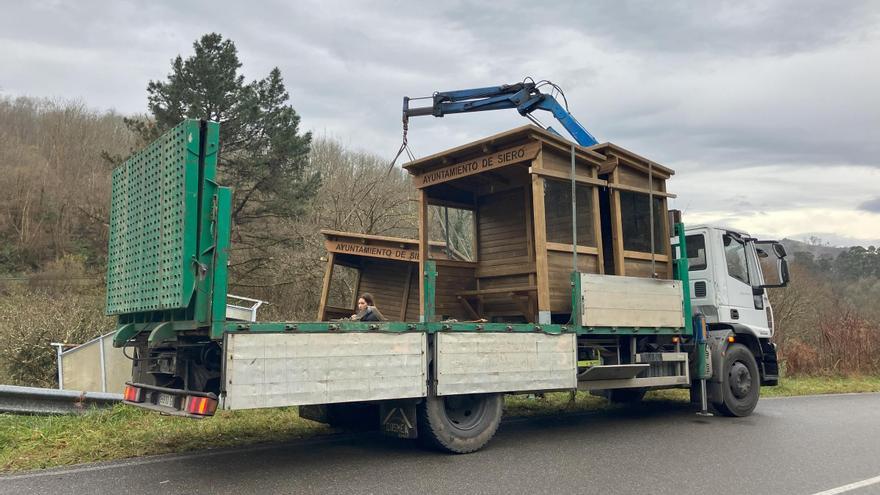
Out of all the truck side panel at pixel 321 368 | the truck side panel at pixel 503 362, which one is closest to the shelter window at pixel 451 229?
the truck side panel at pixel 503 362

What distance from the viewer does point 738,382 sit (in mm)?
9516

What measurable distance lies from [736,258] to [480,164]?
4722 millimetres

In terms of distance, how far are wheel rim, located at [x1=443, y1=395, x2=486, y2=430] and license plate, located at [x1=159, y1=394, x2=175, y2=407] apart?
2.57 meters

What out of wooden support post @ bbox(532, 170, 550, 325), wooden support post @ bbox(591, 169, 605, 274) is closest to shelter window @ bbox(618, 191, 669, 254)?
wooden support post @ bbox(591, 169, 605, 274)

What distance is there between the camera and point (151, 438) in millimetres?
6750

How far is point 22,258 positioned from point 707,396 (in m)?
29.1

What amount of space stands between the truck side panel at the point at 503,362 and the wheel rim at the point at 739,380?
12.0 feet

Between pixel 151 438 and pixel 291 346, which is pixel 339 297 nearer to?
pixel 151 438

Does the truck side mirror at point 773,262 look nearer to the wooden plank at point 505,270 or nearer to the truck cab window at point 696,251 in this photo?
the truck cab window at point 696,251

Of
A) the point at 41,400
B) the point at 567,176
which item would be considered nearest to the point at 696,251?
the point at 567,176

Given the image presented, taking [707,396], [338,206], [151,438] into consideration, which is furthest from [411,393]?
[338,206]

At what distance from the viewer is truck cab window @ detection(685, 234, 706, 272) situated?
388 inches

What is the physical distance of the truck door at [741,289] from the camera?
9805mm

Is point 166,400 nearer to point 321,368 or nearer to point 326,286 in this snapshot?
point 321,368
